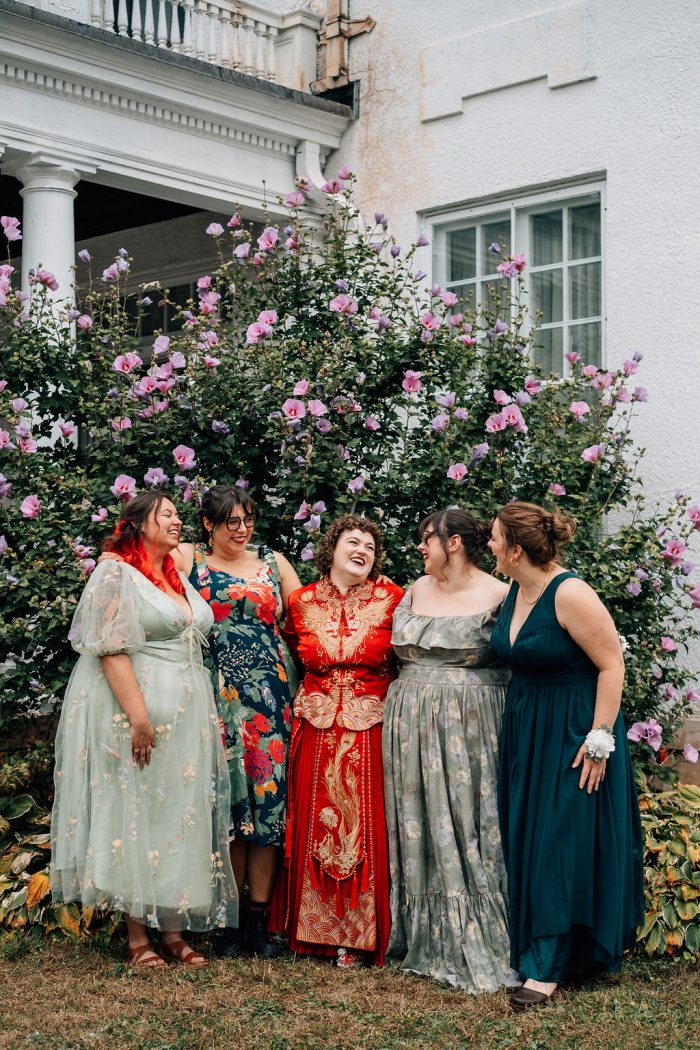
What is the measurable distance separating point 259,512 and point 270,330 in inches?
35.6

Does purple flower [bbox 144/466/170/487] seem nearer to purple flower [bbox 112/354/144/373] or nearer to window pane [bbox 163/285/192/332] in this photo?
purple flower [bbox 112/354/144/373]

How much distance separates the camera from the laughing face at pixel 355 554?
5117mm

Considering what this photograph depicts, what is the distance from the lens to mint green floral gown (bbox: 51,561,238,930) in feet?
16.0

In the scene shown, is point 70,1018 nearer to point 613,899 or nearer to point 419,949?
point 419,949

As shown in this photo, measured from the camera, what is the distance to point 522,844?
4711 millimetres

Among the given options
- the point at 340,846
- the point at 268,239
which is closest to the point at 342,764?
the point at 340,846

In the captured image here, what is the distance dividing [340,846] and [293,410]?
205 centimetres

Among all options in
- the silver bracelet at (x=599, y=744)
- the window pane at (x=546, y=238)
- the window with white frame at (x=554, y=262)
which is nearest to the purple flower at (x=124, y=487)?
the silver bracelet at (x=599, y=744)

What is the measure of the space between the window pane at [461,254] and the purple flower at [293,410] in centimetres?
285

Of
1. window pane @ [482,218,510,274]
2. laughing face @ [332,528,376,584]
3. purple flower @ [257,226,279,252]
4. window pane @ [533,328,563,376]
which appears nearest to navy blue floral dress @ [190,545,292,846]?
laughing face @ [332,528,376,584]

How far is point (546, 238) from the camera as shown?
8102 mm

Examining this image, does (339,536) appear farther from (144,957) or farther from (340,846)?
(144,957)

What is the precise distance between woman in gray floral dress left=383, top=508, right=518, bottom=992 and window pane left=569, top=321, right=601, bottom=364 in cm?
311

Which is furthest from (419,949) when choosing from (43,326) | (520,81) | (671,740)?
→ (520,81)
